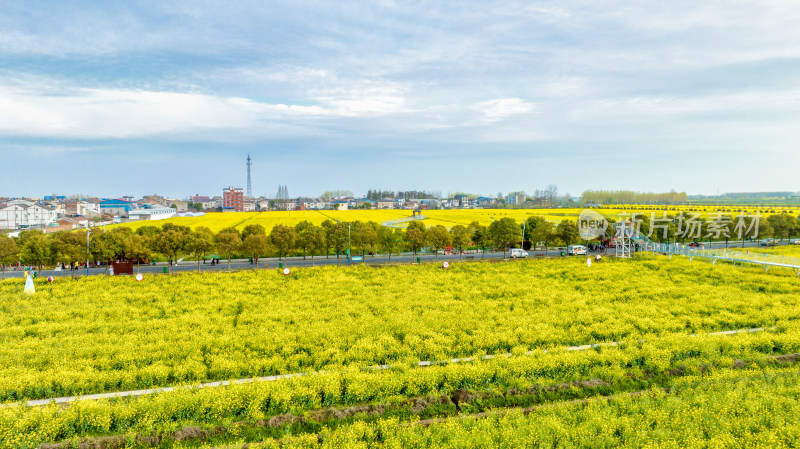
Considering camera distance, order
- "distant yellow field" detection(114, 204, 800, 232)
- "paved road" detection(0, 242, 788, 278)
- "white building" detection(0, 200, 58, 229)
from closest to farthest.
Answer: "paved road" detection(0, 242, 788, 278) → "distant yellow field" detection(114, 204, 800, 232) → "white building" detection(0, 200, 58, 229)

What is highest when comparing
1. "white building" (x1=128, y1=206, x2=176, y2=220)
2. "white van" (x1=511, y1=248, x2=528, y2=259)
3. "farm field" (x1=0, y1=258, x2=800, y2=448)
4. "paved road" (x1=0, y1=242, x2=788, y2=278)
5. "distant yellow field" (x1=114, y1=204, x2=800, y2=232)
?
"white building" (x1=128, y1=206, x2=176, y2=220)

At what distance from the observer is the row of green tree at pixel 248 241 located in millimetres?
36750

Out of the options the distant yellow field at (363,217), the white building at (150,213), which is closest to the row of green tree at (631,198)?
the distant yellow field at (363,217)

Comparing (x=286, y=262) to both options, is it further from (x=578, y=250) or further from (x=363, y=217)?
(x=363, y=217)

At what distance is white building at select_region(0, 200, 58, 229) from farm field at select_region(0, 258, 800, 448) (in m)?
83.5

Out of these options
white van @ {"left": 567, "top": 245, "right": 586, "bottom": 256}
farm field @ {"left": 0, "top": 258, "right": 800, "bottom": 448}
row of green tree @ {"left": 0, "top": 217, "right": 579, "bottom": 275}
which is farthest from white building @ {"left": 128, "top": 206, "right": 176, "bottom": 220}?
white van @ {"left": 567, "top": 245, "right": 586, "bottom": 256}

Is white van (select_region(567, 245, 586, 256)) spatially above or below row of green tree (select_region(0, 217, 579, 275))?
below

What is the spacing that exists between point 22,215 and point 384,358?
4441 inches

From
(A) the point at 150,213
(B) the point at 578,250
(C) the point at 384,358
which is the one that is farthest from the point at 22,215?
(B) the point at 578,250

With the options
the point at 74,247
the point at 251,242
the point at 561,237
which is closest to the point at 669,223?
the point at 561,237

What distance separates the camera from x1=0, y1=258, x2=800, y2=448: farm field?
11.9 metres

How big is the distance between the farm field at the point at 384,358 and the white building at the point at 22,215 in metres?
83.5

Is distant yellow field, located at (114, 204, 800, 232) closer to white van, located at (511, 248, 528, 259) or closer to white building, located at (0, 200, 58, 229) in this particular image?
white van, located at (511, 248, 528, 259)

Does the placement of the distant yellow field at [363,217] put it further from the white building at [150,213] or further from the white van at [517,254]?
the white van at [517,254]
